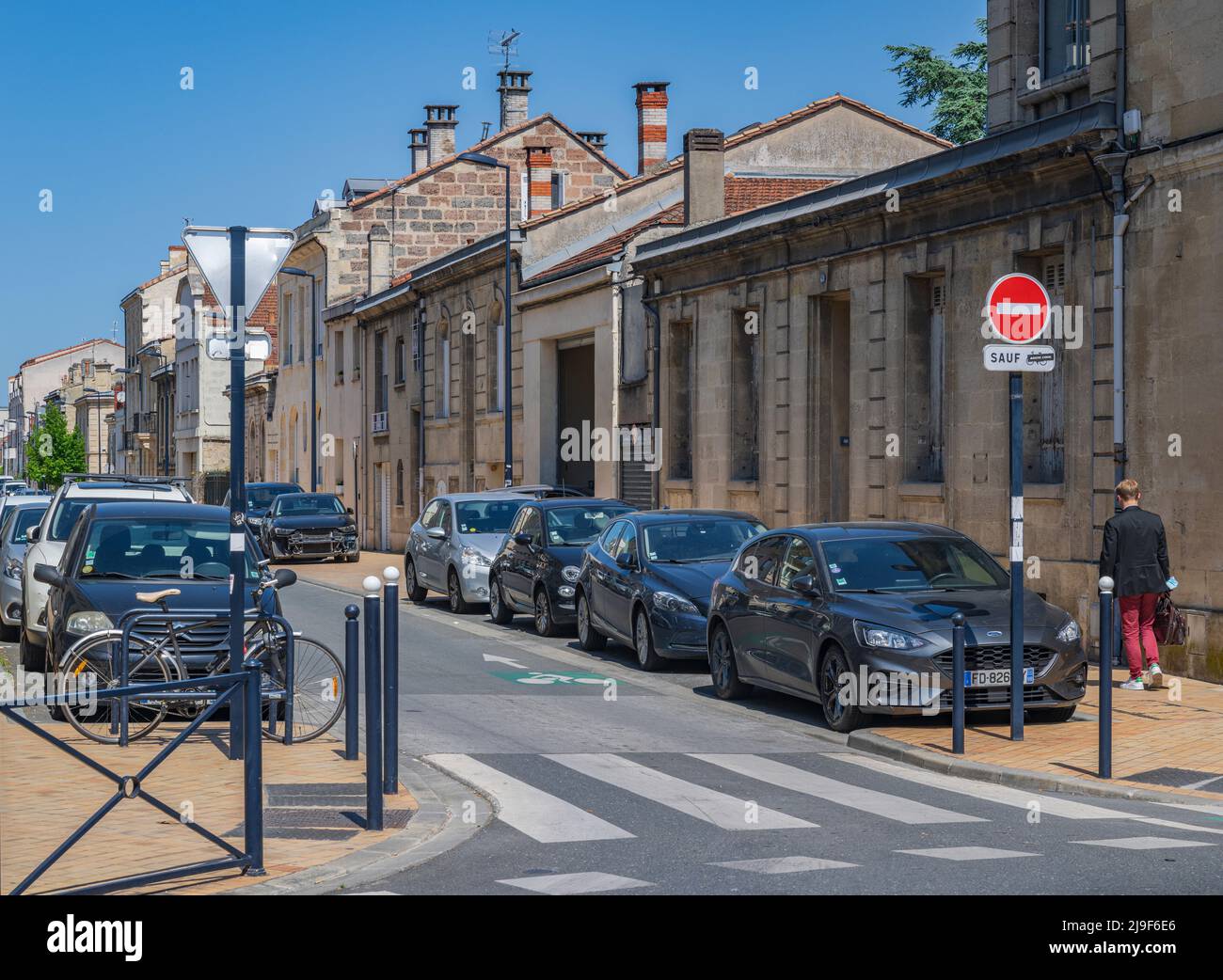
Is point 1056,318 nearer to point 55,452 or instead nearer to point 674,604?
point 674,604

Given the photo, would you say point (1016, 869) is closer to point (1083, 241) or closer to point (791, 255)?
point (1083, 241)

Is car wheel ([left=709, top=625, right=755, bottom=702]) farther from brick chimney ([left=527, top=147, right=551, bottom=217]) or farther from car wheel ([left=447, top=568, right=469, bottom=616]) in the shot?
brick chimney ([left=527, top=147, right=551, bottom=217])

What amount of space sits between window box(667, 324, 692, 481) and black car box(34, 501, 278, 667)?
15.1 meters

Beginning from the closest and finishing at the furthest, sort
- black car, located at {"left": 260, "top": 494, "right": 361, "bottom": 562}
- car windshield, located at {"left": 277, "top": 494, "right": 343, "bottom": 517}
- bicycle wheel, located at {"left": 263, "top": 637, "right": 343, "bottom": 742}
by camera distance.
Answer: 1. bicycle wheel, located at {"left": 263, "top": 637, "right": 343, "bottom": 742}
2. black car, located at {"left": 260, "top": 494, "right": 361, "bottom": 562}
3. car windshield, located at {"left": 277, "top": 494, "right": 343, "bottom": 517}

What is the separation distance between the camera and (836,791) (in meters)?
10.2

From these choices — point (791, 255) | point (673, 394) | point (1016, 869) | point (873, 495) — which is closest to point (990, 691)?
point (1016, 869)

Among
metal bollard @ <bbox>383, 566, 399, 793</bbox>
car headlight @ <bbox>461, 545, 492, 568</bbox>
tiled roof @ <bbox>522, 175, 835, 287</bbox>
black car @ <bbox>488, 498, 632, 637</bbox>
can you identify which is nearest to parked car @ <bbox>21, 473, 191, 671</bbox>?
black car @ <bbox>488, 498, 632, 637</bbox>

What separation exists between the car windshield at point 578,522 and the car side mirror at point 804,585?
7.32 m

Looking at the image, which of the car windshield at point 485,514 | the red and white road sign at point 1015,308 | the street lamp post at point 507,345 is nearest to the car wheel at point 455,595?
the car windshield at point 485,514

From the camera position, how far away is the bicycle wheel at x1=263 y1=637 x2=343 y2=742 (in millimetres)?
11523

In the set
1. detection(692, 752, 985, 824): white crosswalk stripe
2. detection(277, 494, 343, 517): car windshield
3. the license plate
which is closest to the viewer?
detection(692, 752, 985, 824): white crosswalk stripe

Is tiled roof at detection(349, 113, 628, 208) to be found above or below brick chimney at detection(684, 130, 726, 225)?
above

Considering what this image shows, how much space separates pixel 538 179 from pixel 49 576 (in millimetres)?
29796

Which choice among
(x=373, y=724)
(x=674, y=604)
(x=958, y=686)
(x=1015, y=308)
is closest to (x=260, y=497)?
(x=674, y=604)
